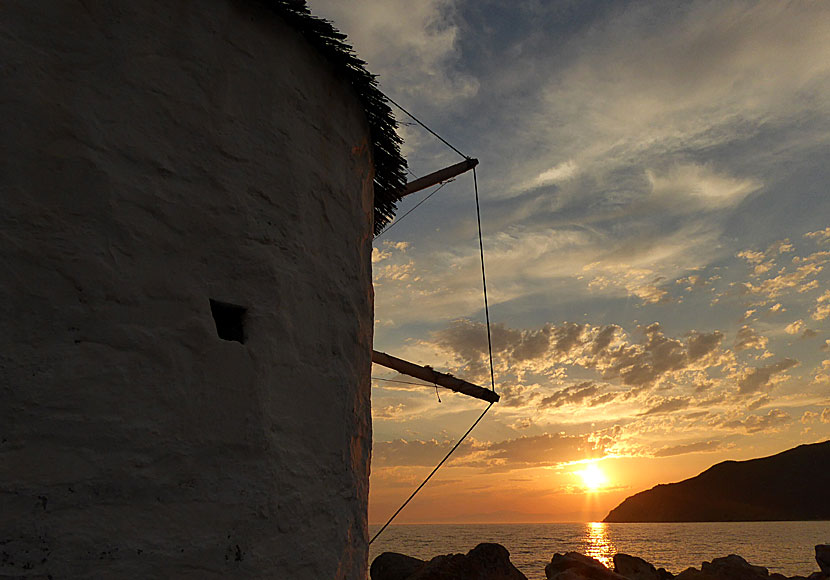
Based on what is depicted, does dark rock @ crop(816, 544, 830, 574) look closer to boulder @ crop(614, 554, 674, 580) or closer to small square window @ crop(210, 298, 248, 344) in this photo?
boulder @ crop(614, 554, 674, 580)

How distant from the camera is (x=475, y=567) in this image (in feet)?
39.1

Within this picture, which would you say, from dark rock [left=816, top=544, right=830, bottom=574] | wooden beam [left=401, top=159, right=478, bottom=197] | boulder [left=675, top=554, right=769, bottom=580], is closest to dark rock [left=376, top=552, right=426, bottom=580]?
boulder [left=675, top=554, right=769, bottom=580]

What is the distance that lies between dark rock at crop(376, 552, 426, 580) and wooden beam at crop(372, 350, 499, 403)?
6.44 m

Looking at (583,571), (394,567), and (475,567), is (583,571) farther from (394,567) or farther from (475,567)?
(394,567)

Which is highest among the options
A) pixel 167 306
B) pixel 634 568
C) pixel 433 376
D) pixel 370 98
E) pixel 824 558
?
pixel 370 98

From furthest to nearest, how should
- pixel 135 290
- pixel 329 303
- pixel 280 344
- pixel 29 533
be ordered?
pixel 329 303, pixel 280 344, pixel 135 290, pixel 29 533

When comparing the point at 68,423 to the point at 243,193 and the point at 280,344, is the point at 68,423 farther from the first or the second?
the point at 243,193

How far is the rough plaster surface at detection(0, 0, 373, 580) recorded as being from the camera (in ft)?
10.5

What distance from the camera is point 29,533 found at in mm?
3016

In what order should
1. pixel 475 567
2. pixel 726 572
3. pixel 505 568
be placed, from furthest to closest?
pixel 726 572
pixel 505 568
pixel 475 567

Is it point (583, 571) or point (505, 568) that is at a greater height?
point (505, 568)

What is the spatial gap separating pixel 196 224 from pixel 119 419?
129 centimetres

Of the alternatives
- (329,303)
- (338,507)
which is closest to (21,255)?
(329,303)

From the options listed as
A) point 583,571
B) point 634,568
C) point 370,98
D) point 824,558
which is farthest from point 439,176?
point 824,558
